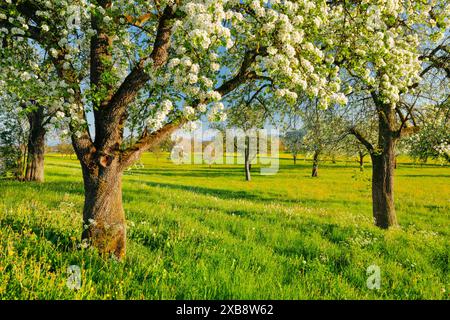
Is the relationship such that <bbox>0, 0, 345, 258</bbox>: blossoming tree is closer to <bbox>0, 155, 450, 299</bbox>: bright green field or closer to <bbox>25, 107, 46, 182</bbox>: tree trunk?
<bbox>0, 155, 450, 299</bbox>: bright green field

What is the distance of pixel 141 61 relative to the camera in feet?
20.6

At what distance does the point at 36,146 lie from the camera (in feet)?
68.3

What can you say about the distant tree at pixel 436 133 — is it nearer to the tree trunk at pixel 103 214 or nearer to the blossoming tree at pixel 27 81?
the tree trunk at pixel 103 214

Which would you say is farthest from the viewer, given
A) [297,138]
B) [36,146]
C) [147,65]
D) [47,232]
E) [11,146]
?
[11,146]

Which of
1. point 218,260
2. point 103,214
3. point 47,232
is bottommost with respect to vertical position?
point 218,260

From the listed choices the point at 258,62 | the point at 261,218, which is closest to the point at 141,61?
the point at 258,62

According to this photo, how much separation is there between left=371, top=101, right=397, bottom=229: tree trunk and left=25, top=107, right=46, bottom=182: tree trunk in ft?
66.5

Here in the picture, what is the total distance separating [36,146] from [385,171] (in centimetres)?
2115

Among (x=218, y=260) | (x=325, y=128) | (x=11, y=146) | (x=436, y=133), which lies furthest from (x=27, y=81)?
(x=11, y=146)

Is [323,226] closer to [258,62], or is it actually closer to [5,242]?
[258,62]

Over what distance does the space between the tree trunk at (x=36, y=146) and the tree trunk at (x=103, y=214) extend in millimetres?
16905

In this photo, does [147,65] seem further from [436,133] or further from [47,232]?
[436,133]

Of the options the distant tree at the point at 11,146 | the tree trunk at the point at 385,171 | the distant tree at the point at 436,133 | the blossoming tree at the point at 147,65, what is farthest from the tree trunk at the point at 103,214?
the distant tree at the point at 11,146
